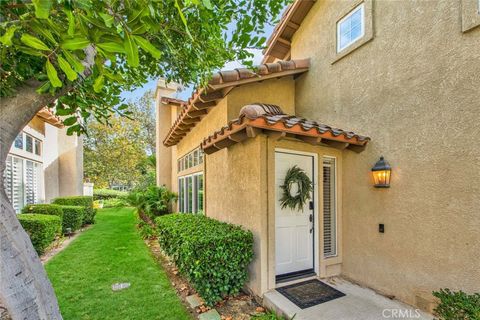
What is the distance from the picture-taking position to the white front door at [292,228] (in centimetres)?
584

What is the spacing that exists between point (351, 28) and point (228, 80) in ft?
11.8

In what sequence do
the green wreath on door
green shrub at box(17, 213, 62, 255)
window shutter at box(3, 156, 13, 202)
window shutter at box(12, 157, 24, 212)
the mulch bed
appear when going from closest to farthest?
the mulch bed, the green wreath on door, green shrub at box(17, 213, 62, 255), window shutter at box(3, 156, 13, 202), window shutter at box(12, 157, 24, 212)

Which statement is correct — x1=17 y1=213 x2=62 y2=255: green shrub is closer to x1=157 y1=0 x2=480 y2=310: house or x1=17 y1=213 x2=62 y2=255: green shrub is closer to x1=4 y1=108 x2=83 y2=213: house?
x1=4 y1=108 x2=83 y2=213: house

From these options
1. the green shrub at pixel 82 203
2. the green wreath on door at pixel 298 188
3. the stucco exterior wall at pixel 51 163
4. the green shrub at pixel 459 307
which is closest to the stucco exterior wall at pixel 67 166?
the stucco exterior wall at pixel 51 163

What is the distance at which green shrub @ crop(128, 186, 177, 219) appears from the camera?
13797 mm

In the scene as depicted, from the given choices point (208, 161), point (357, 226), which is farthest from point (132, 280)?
point (357, 226)

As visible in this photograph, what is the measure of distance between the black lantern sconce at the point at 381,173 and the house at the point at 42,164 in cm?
1127

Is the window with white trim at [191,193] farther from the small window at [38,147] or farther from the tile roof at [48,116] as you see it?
the small window at [38,147]

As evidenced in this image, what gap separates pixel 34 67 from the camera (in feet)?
9.69

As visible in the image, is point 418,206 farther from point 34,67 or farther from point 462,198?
point 34,67

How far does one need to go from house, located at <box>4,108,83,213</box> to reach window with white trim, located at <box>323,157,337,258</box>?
10.3 m

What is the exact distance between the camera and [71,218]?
467 inches

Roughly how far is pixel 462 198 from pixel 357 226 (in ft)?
7.57

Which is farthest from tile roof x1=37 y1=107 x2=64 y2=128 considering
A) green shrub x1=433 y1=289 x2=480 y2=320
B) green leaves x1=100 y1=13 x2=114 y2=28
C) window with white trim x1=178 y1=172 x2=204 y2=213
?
green shrub x1=433 y1=289 x2=480 y2=320
